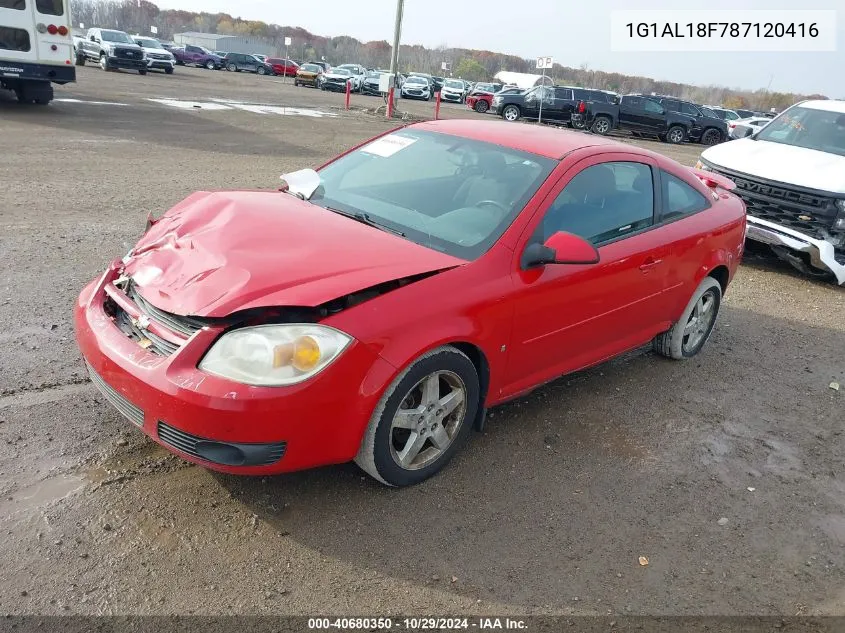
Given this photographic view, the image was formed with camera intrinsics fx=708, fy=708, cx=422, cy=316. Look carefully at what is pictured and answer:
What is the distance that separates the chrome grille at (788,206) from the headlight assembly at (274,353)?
6.41 m

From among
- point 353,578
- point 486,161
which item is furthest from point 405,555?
point 486,161

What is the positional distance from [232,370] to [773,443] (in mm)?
3261

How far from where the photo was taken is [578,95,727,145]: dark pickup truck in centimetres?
2733

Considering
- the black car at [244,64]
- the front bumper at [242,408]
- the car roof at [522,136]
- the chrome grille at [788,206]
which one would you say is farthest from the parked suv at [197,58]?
the front bumper at [242,408]

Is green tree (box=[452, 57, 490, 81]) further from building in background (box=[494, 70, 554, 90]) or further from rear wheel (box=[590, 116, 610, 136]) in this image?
rear wheel (box=[590, 116, 610, 136])

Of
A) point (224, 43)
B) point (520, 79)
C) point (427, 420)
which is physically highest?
point (224, 43)

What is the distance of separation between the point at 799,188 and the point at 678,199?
3.75 meters

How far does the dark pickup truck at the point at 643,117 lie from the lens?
2733 centimetres

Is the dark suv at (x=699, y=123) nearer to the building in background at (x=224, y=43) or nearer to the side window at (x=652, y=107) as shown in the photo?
the side window at (x=652, y=107)

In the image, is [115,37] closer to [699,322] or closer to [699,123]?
[699,123]

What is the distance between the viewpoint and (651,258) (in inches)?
170

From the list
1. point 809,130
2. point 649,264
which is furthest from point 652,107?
point 649,264

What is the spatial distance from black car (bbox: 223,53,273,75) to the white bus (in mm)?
39169

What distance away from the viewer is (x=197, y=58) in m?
49.0
